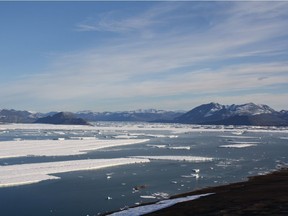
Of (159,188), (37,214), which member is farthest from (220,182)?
(37,214)

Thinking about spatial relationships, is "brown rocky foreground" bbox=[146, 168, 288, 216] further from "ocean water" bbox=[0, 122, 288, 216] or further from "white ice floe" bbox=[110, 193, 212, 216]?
"ocean water" bbox=[0, 122, 288, 216]

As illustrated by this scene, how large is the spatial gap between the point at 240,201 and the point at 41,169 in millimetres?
18792

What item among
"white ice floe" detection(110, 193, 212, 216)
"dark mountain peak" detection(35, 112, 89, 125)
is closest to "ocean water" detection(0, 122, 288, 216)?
"white ice floe" detection(110, 193, 212, 216)

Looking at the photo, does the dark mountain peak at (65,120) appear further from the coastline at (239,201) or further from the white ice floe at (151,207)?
the white ice floe at (151,207)

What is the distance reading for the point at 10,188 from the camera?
1076 inches

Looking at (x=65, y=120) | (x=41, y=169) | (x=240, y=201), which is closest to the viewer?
(x=240, y=201)

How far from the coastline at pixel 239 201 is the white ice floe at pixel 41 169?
11.5 metres

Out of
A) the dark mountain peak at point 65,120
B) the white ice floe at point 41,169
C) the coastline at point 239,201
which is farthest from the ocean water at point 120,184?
the dark mountain peak at point 65,120

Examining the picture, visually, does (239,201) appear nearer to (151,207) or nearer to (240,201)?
(240,201)

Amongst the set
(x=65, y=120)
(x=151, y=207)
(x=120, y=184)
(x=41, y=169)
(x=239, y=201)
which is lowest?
(x=151, y=207)

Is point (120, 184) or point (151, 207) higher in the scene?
point (120, 184)

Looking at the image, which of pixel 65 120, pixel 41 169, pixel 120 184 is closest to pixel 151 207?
pixel 120 184

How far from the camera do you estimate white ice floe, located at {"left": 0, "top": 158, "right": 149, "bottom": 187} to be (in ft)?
97.9

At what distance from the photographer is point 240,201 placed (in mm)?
21328
